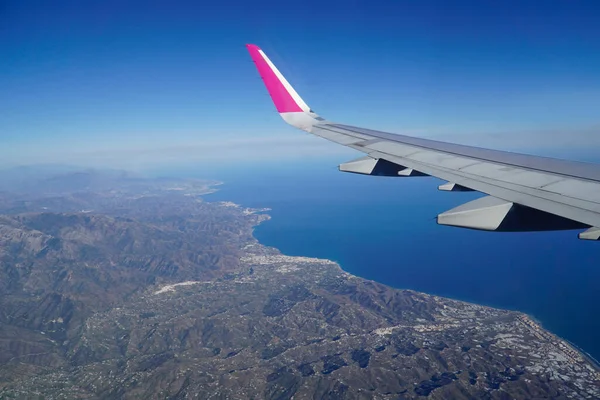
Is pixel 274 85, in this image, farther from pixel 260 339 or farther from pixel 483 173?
pixel 260 339

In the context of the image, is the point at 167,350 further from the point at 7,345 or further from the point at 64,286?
the point at 64,286

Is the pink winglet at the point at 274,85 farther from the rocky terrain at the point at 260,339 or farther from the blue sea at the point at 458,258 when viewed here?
the rocky terrain at the point at 260,339

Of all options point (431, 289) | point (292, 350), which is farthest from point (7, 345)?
point (431, 289)

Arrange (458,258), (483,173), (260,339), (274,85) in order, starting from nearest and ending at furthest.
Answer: (483,173), (274,85), (260,339), (458,258)

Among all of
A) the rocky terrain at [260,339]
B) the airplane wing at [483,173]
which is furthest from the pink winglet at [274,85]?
the rocky terrain at [260,339]

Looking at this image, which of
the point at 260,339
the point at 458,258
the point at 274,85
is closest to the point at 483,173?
the point at 274,85

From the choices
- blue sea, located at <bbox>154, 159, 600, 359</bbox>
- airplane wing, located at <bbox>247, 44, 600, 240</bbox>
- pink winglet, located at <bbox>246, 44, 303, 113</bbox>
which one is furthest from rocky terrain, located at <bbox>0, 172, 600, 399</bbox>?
pink winglet, located at <bbox>246, 44, 303, 113</bbox>
